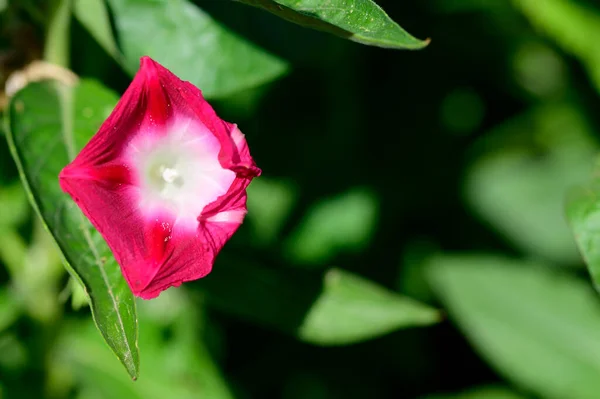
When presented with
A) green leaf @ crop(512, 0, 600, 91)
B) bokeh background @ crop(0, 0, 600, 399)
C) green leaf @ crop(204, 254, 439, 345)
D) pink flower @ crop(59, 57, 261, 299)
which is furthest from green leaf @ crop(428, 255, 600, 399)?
pink flower @ crop(59, 57, 261, 299)

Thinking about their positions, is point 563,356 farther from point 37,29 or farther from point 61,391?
point 37,29

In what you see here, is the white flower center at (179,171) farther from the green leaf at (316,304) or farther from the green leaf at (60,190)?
the green leaf at (316,304)

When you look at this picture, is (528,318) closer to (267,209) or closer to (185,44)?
(267,209)

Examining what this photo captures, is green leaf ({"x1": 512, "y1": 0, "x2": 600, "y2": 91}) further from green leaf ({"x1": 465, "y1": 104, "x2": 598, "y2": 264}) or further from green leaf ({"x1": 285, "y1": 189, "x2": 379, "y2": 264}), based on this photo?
green leaf ({"x1": 285, "y1": 189, "x2": 379, "y2": 264})

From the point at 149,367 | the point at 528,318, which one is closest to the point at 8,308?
the point at 149,367

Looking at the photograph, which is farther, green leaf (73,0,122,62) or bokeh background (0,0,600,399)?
bokeh background (0,0,600,399)

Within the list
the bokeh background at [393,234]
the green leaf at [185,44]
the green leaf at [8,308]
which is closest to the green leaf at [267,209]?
the bokeh background at [393,234]
